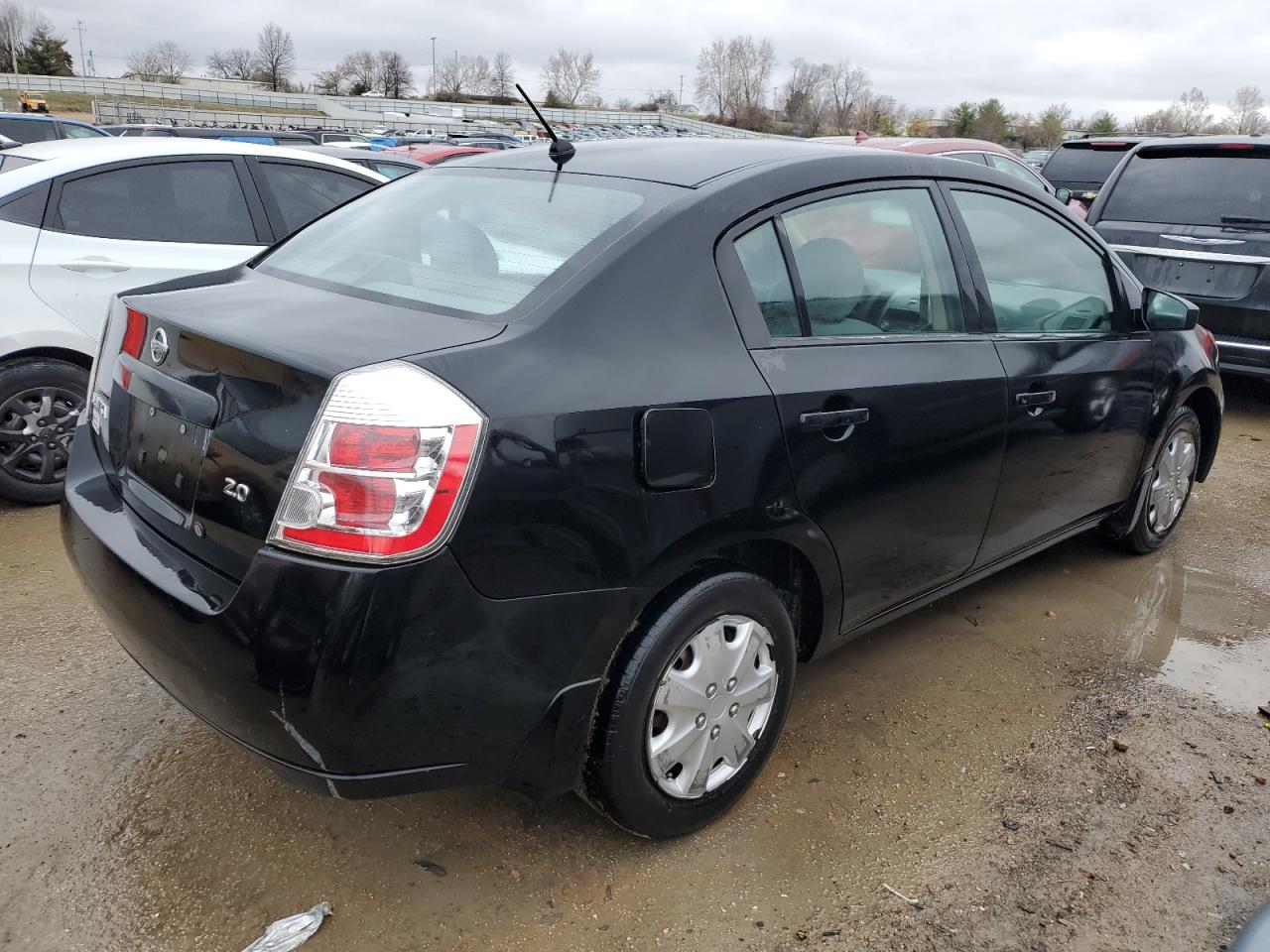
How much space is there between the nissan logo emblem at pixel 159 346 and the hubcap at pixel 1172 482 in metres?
3.75

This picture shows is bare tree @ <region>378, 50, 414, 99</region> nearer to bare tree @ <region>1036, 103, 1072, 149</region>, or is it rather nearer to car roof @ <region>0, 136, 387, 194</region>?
bare tree @ <region>1036, 103, 1072, 149</region>

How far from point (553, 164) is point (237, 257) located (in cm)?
272

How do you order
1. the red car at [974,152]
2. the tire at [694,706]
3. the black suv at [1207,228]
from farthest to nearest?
the red car at [974,152] < the black suv at [1207,228] < the tire at [694,706]

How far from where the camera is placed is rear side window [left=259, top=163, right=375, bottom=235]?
5.25 meters

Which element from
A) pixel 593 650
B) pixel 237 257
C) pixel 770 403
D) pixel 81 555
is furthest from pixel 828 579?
pixel 237 257

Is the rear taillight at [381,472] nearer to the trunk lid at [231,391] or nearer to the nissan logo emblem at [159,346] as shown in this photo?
the trunk lid at [231,391]

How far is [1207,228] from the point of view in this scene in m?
6.66

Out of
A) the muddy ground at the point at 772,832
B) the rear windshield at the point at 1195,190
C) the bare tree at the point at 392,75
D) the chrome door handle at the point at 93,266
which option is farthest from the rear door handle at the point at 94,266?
the bare tree at the point at 392,75

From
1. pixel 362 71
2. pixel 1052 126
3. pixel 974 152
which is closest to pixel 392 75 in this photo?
pixel 362 71

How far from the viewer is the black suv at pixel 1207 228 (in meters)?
6.34

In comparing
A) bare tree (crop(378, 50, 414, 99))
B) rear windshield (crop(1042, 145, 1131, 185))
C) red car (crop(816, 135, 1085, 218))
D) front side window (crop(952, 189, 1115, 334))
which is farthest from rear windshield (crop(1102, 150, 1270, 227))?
bare tree (crop(378, 50, 414, 99))

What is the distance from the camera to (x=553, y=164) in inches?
113

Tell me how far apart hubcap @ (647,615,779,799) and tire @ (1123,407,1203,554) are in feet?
7.97

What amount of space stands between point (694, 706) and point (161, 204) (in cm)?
396
